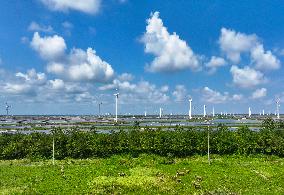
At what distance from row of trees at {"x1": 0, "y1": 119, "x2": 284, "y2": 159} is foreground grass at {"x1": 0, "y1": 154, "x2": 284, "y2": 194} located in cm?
623

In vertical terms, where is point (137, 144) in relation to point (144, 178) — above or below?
above

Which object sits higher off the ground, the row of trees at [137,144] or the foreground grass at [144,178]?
the row of trees at [137,144]

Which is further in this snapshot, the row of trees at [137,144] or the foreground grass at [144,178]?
the row of trees at [137,144]

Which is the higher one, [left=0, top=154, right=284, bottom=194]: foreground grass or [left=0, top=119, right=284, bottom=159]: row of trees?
[left=0, top=119, right=284, bottom=159]: row of trees

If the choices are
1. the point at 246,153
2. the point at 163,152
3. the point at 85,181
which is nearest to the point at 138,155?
the point at 163,152

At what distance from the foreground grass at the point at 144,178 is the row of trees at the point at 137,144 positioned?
20.5 ft

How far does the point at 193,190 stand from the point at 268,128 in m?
24.7

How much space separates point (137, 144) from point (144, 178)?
49.0ft

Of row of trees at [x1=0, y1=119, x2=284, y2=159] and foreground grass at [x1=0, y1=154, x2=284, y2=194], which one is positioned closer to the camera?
foreground grass at [x1=0, y1=154, x2=284, y2=194]

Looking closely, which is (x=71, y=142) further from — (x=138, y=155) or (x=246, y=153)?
(x=246, y=153)

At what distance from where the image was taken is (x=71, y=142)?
4694 centimetres

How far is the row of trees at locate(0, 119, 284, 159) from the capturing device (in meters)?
46.4

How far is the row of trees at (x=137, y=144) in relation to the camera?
46.4 metres

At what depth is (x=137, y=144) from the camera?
4734 cm
